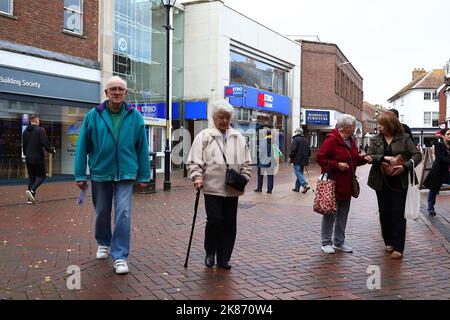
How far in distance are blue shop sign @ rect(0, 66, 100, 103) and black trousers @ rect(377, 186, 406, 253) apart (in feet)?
37.3

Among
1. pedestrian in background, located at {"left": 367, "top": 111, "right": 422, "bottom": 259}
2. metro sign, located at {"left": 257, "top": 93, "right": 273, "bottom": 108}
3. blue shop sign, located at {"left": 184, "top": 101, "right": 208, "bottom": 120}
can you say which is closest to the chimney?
metro sign, located at {"left": 257, "top": 93, "right": 273, "bottom": 108}

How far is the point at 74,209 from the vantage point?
906 cm

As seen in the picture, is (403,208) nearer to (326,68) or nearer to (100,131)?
(100,131)

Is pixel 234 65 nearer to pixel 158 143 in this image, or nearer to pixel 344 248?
pixel 158 143

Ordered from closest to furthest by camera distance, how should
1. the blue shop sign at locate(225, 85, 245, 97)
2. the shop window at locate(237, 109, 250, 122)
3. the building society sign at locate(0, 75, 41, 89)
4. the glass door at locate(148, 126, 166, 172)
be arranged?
the building society sign at locate(0, 75, 41, 89) < the glass door at locate(148, 126, 166, 172) < the blue shop sign at locate(225, 85, 245, 97) < the shop window at locate(237, 109, 250, 122)

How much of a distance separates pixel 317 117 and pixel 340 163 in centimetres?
3001

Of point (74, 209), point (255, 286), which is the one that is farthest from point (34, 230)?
point (255, 286)

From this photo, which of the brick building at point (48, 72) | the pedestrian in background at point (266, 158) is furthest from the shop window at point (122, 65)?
the pedestrian in background at point (266, 158)

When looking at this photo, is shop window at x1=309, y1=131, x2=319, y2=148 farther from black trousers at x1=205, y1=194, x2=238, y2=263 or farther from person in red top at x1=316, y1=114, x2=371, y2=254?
black trousers at x1=205, y1=194, x2=238, y2=263

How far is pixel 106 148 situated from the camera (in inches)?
180

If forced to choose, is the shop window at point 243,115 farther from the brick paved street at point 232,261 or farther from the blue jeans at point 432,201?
the blue jeans at point 432,201

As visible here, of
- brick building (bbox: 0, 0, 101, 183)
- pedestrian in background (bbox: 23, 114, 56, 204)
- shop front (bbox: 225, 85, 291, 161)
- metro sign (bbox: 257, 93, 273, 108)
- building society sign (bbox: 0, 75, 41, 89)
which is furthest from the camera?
metro sign (bbox: 257, 93, 273, 108)

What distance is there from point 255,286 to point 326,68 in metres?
33.2

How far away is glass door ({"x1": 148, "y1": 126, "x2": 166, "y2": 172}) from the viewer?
20156 millimetres
